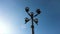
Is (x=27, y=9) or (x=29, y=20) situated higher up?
(x=27, y=9)

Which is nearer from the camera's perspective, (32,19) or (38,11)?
(32,19)

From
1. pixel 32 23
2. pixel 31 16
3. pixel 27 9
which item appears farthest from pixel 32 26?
pixel 27 9

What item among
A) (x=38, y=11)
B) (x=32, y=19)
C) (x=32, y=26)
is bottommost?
(x=32, y=26)

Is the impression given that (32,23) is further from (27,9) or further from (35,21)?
(27,9)

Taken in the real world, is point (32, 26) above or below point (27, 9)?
below

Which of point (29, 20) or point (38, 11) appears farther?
point (38, 11)

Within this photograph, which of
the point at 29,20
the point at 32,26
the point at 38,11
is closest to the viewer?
the point at 32,26

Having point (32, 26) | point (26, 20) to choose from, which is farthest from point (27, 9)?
point (32, 26)

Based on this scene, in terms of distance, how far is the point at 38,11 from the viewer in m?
13.8

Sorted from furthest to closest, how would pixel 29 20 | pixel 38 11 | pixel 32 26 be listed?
pixel 38 11 < pixel 29 20 < pixel 32 26

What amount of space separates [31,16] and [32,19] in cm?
38

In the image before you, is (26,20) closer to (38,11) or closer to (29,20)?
(29,20)

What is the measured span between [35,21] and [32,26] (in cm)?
113

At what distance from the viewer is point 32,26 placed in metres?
12.1
